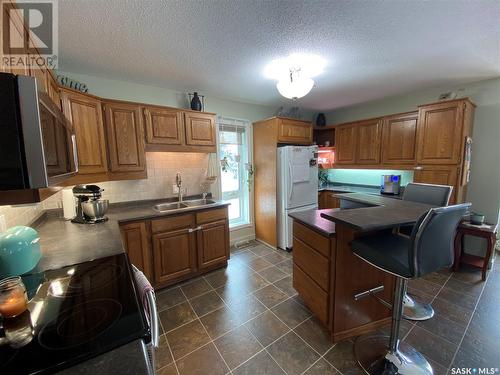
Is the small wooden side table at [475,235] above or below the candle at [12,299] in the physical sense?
below

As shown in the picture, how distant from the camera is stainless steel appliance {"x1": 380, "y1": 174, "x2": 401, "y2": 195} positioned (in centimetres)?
337

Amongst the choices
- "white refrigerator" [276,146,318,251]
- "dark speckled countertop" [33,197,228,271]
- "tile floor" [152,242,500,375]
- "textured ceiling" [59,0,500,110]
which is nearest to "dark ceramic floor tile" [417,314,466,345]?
"tile floor" [152,242,500,375]

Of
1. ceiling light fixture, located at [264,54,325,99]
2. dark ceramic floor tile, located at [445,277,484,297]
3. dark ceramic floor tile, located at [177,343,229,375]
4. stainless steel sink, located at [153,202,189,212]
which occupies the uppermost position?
ceiling light fixture, located at [264,54,325,99]

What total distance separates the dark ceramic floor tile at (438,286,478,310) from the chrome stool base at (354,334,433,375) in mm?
988

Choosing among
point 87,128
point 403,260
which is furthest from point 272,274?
point 87,128

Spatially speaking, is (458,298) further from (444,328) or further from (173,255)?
(173,255)

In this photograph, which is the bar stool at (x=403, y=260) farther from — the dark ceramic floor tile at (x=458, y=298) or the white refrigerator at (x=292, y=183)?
the white refrigerator at (x=292, y=183)

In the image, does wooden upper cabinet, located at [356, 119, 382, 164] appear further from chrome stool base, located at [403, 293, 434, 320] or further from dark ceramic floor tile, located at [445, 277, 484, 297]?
chrome stool base, located at [403, 293, 434, 320]

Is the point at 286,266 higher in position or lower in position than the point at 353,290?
lower

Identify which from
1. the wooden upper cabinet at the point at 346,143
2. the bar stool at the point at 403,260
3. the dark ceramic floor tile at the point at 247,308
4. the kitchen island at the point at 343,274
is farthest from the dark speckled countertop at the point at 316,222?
the wooden upper cabinet at the point at 346,143

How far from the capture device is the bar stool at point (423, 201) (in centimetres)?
192

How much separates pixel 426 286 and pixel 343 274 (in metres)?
1.53

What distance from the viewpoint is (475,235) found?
8.36ft

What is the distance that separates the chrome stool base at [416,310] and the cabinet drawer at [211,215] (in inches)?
81.9
